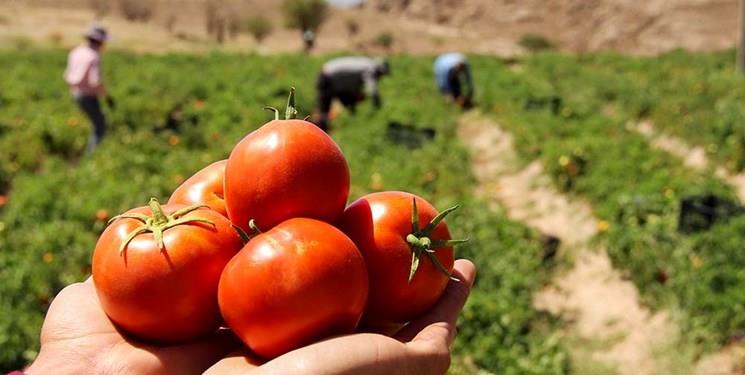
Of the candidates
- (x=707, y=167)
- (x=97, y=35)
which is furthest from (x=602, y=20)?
(x=97, y=35)

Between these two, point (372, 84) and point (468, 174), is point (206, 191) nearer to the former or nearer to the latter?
point (468, 174)

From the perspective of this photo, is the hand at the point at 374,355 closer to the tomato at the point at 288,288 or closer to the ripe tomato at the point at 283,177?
the tomato at the point at 288,288

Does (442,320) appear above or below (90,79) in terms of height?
above

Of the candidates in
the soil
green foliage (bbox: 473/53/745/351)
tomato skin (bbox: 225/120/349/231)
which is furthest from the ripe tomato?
the soil

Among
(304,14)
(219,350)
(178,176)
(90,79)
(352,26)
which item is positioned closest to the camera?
(219,350)

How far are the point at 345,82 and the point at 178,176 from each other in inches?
160

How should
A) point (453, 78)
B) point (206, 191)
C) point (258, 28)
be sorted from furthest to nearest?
1. point (258, 28)
2. point (453, 78)
3. point (206, 191)

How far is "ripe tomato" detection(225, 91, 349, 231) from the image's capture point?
5.72ft

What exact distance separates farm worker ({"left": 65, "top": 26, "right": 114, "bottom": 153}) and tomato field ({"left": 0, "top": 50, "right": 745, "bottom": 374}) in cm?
30

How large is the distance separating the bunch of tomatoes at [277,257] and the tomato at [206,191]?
0.09 feet

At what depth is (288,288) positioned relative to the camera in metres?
1.62

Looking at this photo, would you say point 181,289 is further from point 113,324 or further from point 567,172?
point 567,172

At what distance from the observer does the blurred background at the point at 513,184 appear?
4.61 metres

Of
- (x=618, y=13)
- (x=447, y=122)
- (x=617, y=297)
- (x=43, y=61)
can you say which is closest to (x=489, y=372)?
(x=617, y=297)
